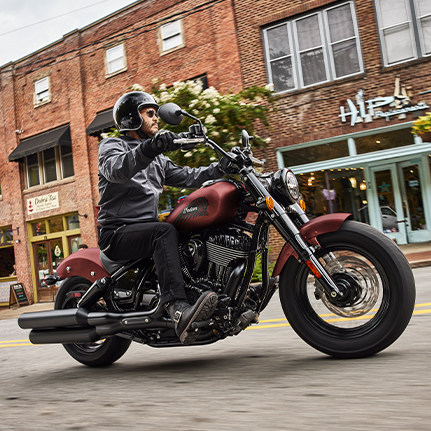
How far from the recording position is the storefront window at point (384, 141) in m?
13.9

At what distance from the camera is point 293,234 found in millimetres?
3137

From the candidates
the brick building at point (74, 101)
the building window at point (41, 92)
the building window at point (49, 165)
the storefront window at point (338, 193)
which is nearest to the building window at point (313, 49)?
the brick building at point (74, 101)

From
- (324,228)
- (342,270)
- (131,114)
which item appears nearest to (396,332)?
(342,270)

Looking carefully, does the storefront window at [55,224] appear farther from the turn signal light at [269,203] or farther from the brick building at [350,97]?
the turn signal light at [269,203]

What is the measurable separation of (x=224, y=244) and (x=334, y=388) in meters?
1.17

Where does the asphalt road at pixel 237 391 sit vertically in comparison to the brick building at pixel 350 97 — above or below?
below

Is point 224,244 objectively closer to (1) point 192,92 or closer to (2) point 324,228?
(2) point 324,228

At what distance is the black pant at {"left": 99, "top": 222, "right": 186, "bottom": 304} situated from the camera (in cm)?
333

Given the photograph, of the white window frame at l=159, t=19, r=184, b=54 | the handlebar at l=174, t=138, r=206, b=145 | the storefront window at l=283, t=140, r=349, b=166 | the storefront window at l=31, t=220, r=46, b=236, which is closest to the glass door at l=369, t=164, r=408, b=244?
the storefront window at l=283, t=140, r=349, b=166

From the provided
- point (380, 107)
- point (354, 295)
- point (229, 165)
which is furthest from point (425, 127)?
point (354, 295)

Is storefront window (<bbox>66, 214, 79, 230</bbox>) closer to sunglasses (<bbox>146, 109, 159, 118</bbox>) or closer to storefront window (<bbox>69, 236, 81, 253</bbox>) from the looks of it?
storefront window (<bbox>69, 236, 81, 253</bbox>)

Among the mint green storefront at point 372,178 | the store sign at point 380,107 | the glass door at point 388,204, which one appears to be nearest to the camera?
the store sign at point 380,107

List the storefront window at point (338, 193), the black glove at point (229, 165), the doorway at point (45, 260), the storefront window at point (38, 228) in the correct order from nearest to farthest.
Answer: the black glove at point (229, 165), the storefront window at point (338, 193), the doorway at point (45, 260), the storefront window at point (38, 228)

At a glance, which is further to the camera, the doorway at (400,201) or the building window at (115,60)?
the building window at (115,60)
